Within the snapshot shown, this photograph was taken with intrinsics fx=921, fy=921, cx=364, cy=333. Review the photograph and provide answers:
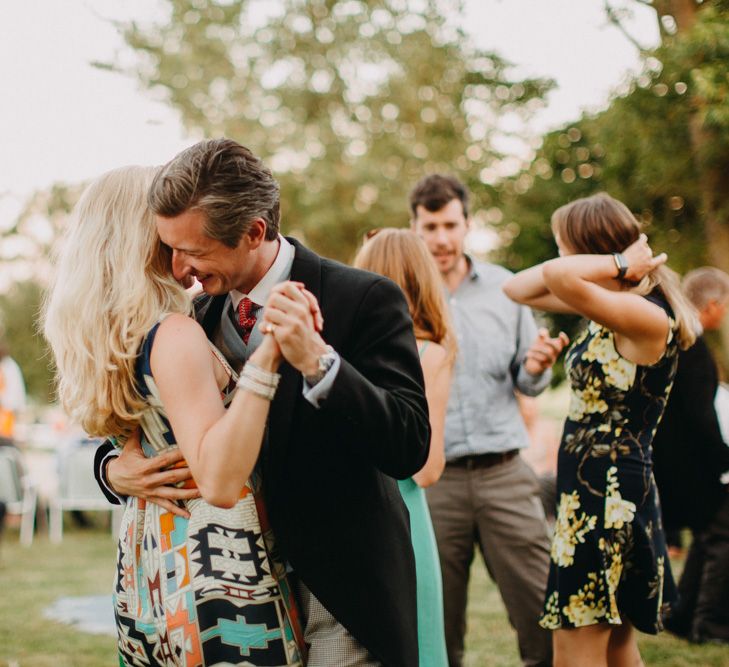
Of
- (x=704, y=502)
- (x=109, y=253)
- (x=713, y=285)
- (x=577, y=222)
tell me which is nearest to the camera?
(x=109, y=253)

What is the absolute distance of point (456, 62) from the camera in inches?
760

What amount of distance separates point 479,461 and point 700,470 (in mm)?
1832

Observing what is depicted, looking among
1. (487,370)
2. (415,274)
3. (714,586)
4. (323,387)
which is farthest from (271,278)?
(714,586)

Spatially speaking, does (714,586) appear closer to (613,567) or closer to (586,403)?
(613,567)

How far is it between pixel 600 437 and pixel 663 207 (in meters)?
8.20

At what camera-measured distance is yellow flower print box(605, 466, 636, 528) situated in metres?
3.46

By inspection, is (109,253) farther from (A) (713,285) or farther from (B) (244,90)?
(B) (244,90)

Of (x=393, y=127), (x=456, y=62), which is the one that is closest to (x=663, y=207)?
(x=456, y=62)

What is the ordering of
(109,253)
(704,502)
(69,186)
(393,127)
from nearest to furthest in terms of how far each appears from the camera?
1. (109,253)
2. (704,502)
3. (393,127)
4. (69,186)

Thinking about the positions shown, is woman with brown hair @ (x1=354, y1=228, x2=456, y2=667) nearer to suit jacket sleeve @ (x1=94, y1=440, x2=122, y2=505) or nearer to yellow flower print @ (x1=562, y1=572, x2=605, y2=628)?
yellow flower print @ (x1=562, y1=572, x2=605, y2=628)

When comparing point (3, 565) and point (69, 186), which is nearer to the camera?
point (3, 565)

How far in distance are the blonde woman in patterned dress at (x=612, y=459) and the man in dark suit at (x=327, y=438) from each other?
134 centimetres

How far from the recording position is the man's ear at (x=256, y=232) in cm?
225

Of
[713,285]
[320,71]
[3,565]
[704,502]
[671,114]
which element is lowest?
[3,565]
